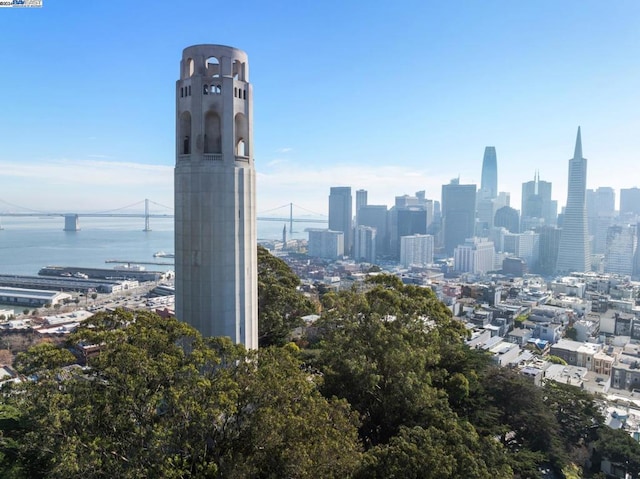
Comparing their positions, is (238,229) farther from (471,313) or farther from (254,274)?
(471,313)

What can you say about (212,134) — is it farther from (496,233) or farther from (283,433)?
(496,233)

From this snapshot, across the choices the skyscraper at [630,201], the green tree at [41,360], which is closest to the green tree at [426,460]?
the green tree at [41,360]

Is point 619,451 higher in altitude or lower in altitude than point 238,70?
lower

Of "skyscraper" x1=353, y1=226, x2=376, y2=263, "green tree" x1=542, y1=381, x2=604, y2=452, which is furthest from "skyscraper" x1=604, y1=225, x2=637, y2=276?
"green tree" x1=542, y1=381, x2=604, y2=452

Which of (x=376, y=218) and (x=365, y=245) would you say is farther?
(x=376, y=218)

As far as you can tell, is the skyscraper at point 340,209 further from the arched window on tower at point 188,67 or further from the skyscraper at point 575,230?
the arched window on tower at point 188,67

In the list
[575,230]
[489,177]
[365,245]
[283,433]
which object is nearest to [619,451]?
[283,433]

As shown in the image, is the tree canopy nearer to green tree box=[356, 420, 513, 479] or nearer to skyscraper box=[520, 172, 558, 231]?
green tree box=[356, 420, 513, 479]
